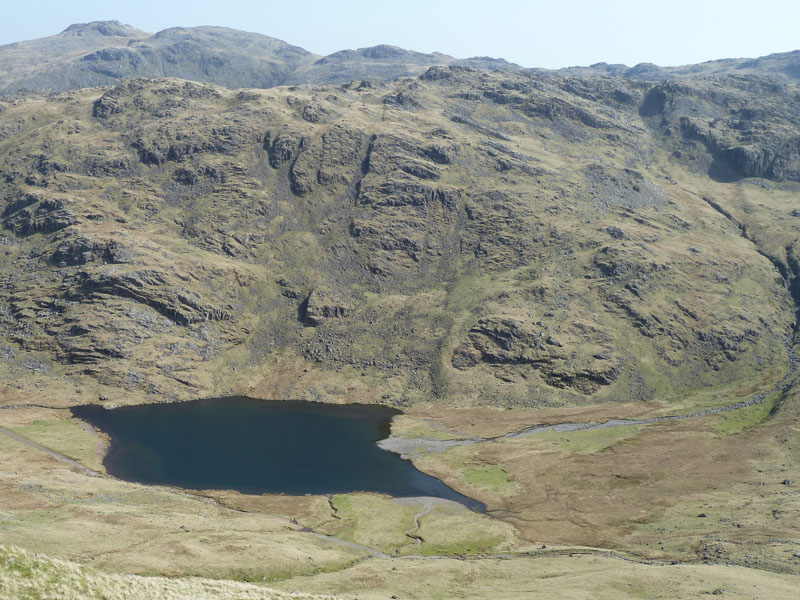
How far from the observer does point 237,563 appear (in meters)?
79.1

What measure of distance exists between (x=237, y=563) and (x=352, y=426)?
91.8 metres

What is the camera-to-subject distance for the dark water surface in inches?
5187

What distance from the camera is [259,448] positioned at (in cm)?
15012

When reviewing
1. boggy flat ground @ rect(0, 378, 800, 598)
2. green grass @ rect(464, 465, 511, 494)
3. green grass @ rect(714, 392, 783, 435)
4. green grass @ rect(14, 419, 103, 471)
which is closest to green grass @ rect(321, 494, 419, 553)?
boggy flat ground @ rect(0, 378, 800, 598)

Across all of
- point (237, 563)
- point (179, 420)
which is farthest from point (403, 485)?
point (179, 420)

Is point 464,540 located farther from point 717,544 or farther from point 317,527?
point 717,544

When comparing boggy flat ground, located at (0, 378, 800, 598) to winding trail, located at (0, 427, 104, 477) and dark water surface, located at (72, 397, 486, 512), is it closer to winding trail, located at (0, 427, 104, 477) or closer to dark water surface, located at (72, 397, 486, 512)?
winding trail, located at (0, 427, 104, 477)

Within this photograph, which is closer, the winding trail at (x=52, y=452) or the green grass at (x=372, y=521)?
the green grass at (x=372, y=521)

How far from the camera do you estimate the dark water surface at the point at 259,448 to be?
132 m

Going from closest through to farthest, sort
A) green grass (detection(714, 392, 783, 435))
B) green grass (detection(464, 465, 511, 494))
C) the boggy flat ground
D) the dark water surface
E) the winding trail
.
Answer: the boggy flat ground → the winding trail → the dark water surface → green grass (detection(464, 465, 511, 494)) → green grass (detection(714, 392, 783, 435))

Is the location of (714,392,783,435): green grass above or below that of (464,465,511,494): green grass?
above

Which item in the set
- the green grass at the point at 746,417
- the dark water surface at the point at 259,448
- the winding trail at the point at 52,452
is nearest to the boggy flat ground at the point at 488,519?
the green grass at the point at 746,417

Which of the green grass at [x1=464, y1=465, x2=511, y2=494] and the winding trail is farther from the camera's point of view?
the green grass at [x1=464, y1=465, x2=511, y2=494]

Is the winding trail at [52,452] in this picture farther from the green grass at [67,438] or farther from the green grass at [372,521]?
the green grass at [372,521]
